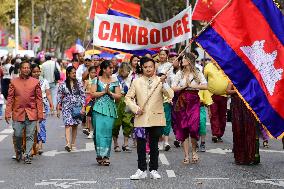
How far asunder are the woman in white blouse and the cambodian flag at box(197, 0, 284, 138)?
3148 millimetres

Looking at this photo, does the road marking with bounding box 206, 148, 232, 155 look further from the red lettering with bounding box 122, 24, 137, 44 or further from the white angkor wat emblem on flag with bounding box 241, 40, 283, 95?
the white angkor wat emblem on flag with bounding box 241, 40, 283, 95

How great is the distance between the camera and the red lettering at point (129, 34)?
16125mm

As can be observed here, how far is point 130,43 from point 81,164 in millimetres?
2681

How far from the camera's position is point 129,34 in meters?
16.2

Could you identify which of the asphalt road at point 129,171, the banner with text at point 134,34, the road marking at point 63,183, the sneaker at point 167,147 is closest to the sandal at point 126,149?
the asphalt road at point 129,171

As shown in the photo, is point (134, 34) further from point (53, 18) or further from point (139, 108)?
point (53, 18)

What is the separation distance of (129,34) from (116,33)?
28 centimetres

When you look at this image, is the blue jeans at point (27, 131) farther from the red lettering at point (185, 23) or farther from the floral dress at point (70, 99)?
the red lettering at point (185, 23)

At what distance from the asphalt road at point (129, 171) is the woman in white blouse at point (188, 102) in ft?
1.47

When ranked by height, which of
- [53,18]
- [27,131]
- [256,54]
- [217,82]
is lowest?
[27,131]

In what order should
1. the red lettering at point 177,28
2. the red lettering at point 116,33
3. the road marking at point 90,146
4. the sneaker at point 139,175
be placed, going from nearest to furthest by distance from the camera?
the sneaker at point 139,175 < the red lettering at point 177,28 < the red lettering at point 116,33 < the road marking at point 90,146

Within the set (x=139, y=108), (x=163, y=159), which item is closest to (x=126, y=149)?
(x=163, y=159)

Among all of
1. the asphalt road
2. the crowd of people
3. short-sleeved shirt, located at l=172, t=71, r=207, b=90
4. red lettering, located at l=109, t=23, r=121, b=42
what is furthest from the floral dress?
short-sleeved shirt, located at l=172, t=71, r=207, b=90

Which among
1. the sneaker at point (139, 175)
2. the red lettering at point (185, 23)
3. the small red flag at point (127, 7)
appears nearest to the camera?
the sneaker at point (139, 175)
